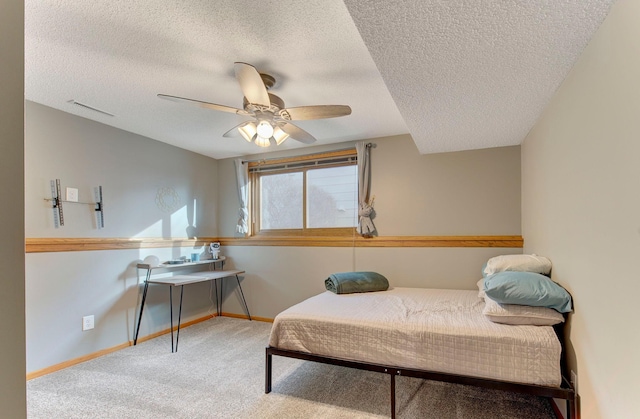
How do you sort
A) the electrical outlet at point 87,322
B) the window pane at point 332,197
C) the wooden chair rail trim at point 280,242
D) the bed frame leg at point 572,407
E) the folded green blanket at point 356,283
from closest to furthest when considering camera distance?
the bed frame leg at point 572,407 < the wooden chair rail trim at point 280,242 < the electrical outlet at point 87,322 < the folded green blanket at point 356,283 < the window pane at point 332,197

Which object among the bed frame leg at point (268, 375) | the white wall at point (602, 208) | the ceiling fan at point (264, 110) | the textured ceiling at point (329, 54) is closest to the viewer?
the white wall at point (602, 208)

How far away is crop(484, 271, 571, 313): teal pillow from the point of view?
1.85 meters

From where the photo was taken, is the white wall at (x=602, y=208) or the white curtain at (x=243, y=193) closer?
the white wall at (x=602, y=208)

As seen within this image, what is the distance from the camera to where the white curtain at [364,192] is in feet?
12.1

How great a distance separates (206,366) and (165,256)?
1.59m

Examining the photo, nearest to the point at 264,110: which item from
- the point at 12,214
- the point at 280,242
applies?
the point at 12,214

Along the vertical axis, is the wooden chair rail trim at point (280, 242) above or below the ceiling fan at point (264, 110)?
below

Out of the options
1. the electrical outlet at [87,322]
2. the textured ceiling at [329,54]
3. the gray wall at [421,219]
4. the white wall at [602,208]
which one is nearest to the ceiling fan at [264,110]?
the textured ceiling at [329,54]

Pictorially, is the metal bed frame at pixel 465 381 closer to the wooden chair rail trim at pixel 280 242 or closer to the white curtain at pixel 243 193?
the wooden chair rail trim at pixel 280 242

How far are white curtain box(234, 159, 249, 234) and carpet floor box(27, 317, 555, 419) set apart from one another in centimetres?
176

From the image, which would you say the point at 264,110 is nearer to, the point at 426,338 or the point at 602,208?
the point at 426,338

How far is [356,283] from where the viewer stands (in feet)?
10.5

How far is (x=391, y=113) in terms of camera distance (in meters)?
2.98

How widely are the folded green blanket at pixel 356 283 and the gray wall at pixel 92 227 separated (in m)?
2.08
